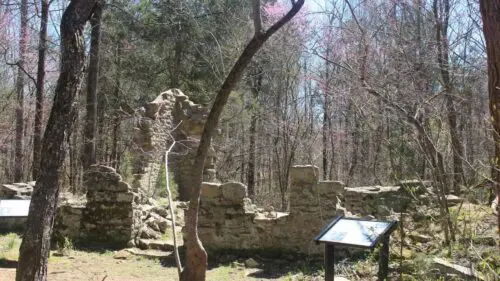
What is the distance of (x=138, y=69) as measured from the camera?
19797mm

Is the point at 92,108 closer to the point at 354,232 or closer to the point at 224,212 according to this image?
the point at 224,212

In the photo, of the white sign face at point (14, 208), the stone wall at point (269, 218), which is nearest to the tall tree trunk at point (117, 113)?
the white sign face at point (14, 208)

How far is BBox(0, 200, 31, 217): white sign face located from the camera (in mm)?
7949

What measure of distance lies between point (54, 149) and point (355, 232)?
10.6 feet

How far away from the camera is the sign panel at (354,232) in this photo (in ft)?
16.9

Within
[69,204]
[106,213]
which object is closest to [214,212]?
[106,213]

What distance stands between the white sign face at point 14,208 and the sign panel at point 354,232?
5101 millimetres

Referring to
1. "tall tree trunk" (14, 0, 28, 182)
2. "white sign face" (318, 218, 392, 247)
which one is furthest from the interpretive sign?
"tall tree trunk" (14, 0, 28, 182)

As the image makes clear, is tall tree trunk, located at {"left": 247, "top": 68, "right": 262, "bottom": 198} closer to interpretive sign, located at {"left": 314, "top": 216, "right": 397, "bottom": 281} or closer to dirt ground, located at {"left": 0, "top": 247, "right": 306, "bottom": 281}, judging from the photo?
dirt ground, located at {"left": 0, "top": 247, "right": 306, "bottom": 281}

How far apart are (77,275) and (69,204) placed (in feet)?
9.58

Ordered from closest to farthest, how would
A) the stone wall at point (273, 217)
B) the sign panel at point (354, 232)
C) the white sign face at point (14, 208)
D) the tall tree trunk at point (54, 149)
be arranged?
the tall tree trunk at point (54, 149), the sign panel at point (354, 232), the white sign face at point (14, 208), the stone wall at point (273, 217)

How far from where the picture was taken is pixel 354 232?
17.6ft

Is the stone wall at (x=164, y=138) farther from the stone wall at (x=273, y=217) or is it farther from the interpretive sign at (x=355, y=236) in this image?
the interpretive sign at (x=355, y=236)

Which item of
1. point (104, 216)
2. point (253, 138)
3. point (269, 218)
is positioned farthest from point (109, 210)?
point (253, 138)
